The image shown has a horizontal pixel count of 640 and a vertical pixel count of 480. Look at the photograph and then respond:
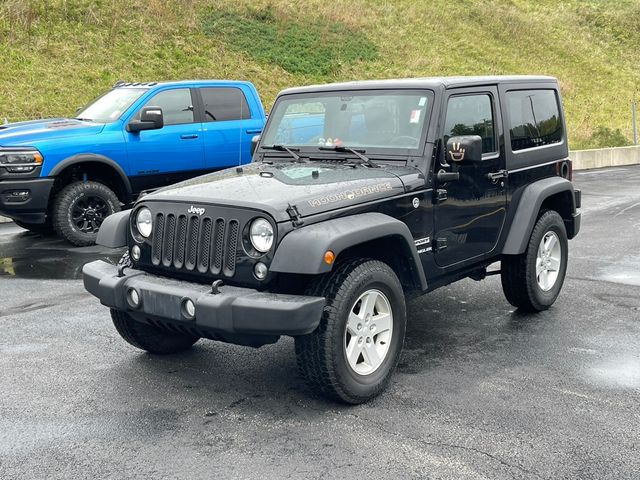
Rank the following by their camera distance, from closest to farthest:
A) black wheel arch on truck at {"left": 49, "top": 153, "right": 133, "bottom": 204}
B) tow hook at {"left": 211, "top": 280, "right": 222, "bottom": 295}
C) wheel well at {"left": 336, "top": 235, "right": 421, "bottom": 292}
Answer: tow hook at {"left": 211, "top": 280, "right": 222, "bottom": 295} → wheel well at {"left": 336, "top": 235, "right": 421, "bottom": 292} → black wheel arch on truck at {"left": 49, "top": 153, "right": 133, "bottom": 204}

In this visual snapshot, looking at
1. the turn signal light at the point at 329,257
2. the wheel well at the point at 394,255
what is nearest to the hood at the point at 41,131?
the wheel well at the point at 394,255

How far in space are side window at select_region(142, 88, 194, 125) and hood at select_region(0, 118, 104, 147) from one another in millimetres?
838

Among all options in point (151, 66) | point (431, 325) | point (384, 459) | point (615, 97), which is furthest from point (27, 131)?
point (615, 97)

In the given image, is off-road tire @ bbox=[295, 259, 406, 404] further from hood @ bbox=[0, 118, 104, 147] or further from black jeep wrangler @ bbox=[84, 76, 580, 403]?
hood @ bbox=[0, 118, 104, 147]

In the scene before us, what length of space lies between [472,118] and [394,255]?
137cm

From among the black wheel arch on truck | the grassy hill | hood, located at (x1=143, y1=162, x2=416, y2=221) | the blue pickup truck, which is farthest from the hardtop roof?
the grassy hill

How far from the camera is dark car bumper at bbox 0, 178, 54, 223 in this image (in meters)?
9.30

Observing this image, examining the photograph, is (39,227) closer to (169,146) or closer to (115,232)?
(169,146)

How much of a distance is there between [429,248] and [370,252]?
1.73 feet

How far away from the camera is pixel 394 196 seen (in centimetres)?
493

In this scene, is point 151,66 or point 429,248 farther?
point 151,66

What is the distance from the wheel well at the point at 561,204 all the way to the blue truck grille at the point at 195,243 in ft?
10.5

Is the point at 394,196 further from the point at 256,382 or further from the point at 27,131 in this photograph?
the point at 27,131

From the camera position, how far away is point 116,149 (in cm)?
987
